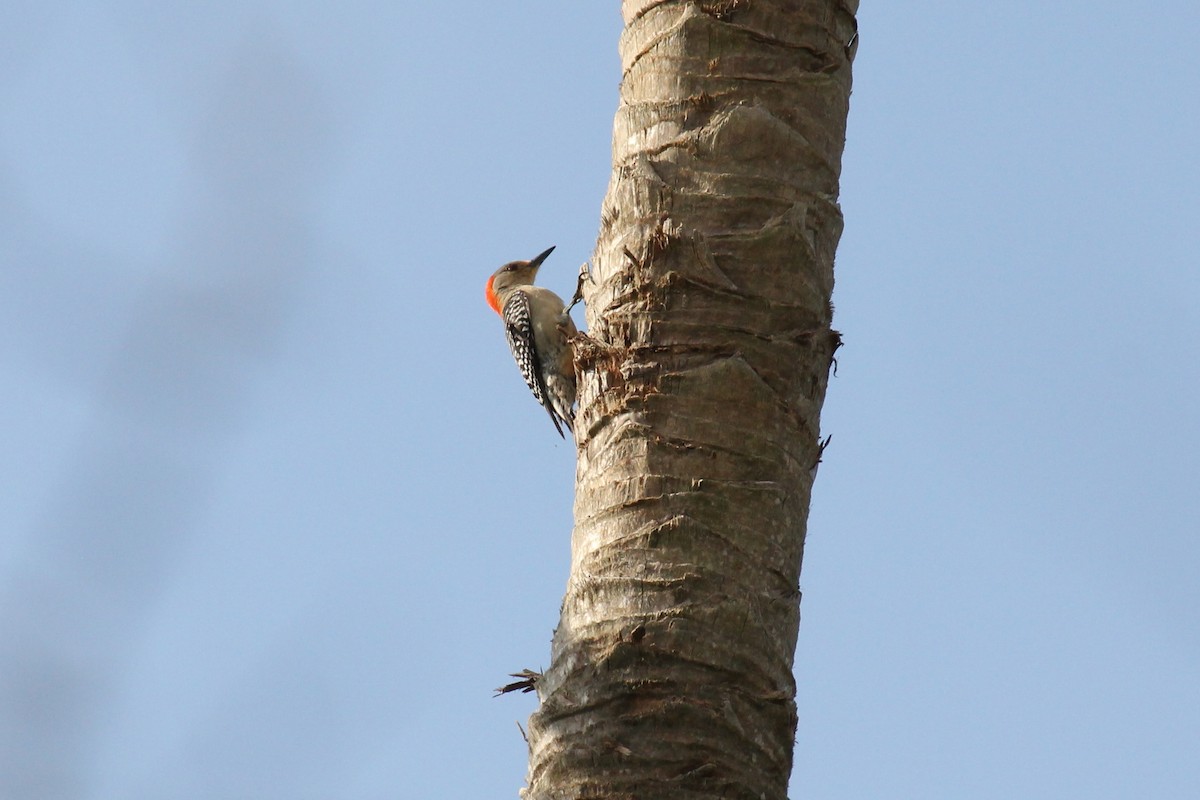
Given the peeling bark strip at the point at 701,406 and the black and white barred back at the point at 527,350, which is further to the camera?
the black and white barred back at the point at 527,350

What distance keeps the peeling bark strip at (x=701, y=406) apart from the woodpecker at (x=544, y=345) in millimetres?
3607

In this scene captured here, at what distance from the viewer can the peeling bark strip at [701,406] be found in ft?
12.4

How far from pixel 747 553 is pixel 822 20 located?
6.11 ft

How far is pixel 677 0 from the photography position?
15.8ft

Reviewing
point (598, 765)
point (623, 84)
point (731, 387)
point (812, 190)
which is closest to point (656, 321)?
point (731, 387)

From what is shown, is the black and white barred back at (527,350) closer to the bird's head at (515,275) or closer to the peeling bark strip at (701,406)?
the bird's head at (515,275)

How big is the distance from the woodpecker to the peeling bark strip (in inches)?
142

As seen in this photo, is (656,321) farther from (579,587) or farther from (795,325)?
(579,587)

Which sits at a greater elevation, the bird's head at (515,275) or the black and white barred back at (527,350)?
the bird's head at (515,275)

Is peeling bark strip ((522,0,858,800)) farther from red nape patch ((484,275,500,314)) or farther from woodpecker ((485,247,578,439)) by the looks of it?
red nape patch ((484,275,500,314))

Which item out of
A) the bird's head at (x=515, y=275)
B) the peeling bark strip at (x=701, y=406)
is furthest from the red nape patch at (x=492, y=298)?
the peeling bark strip at (x=701, y=406)

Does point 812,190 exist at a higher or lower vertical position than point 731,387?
higher

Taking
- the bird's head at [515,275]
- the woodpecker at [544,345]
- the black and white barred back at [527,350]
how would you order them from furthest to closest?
the bird's head at [515,275]
the black and white barred back at [527,350]
the woodpecker at [544,345]

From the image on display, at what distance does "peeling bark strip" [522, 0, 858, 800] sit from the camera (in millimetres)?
3787
